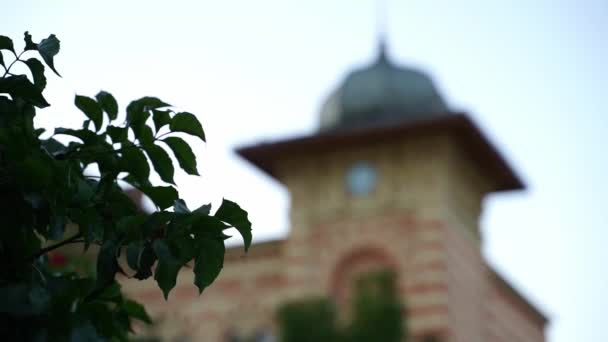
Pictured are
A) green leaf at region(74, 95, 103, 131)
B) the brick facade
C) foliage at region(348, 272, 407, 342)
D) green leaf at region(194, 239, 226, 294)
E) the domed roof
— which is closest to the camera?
green leaf at region(194, 239, 226, 294)

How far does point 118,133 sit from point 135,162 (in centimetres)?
8

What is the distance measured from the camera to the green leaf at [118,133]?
2.25m

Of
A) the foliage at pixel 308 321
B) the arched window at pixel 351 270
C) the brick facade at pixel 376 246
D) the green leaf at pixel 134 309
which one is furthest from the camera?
the arched window at pixel 351 270

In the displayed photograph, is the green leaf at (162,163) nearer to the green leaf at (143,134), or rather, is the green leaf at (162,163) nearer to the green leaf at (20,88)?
the green leaf at (143,134)

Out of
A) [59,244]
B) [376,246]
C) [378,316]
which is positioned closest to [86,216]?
[59,244]

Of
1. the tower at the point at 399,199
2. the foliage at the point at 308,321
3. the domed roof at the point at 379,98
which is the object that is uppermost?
the domed roof at the point at 379,98

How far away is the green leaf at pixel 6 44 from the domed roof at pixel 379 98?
52.1 ft

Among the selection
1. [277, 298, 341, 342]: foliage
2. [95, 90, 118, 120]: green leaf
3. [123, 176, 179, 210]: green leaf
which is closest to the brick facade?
[277, 298, 341, 342]: foliage

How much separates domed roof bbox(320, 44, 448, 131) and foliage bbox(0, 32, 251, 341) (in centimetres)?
1569

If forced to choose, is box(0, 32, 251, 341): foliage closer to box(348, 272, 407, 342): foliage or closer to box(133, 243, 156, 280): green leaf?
box(133, 243, 156, 280): green leaf

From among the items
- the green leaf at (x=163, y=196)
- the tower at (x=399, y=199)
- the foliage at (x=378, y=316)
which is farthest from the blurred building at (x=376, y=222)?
the green leaf at (x=163, y=196)

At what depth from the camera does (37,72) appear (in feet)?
7.00

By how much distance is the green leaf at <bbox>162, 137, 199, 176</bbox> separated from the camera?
226 cm

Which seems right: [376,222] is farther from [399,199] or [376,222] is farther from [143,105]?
[143,105]
